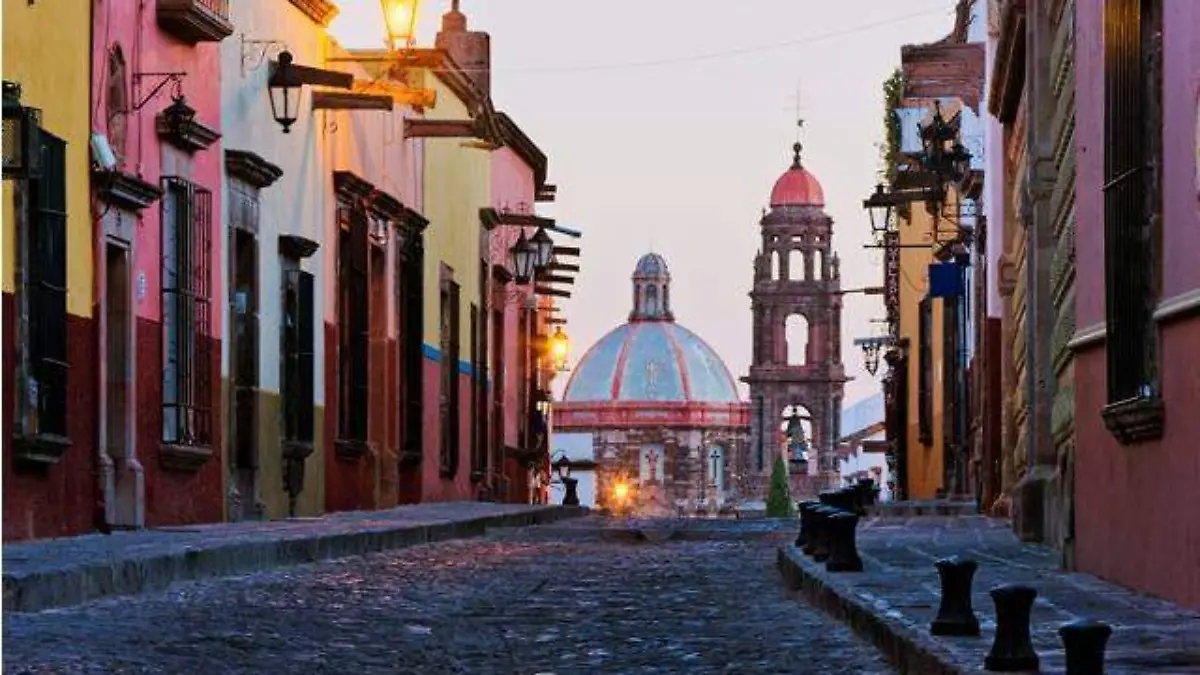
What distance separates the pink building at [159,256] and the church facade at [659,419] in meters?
118

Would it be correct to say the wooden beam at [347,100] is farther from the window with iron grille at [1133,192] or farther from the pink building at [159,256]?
the window with iron grille at [1133,192]

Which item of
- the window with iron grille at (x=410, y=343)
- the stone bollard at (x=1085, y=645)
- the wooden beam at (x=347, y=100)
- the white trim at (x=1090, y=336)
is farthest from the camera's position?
the window with iron grille at (x=410, y=343)

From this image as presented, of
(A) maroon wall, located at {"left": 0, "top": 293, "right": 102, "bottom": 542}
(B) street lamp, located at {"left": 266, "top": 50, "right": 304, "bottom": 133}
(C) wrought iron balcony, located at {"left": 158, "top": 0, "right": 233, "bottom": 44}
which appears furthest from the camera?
(B) street lamp, located at {"left": 266, "top": 50, "right": 304, "bottom": 133}

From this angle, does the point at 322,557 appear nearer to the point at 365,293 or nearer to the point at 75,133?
the point at 75,133

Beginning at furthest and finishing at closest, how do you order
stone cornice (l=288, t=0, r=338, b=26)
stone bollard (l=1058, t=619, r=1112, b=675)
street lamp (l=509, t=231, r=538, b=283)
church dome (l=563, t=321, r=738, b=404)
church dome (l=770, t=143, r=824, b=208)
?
church dome (l=563, t=321, r=738, b=404) → church dome (l=770, t=143, r=824, b=208) → street lamp (l=509, t=231, r=538, b=283) → stone cornice (l=288, t=0, r=338, b=26) → stone bollard (l=1058, t=619, r=1112, b=675)

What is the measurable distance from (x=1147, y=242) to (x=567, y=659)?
2934mm

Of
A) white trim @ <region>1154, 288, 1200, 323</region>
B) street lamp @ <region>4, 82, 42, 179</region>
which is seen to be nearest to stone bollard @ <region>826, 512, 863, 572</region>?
white trim @ <region>1154, 288, 1200, 323</region>

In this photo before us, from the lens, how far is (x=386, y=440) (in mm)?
33875

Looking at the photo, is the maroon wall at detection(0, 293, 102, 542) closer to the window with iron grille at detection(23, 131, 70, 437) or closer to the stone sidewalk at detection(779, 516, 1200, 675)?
→ the window with iron grille at detection(23, 131, 70, 437)

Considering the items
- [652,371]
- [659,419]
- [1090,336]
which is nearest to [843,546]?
[1090,336]

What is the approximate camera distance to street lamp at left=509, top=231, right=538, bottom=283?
146 ft

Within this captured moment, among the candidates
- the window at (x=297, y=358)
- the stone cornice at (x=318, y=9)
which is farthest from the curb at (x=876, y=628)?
the stone cornice at (x=318, y=9)

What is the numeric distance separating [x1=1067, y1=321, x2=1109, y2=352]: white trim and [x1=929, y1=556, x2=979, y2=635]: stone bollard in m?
3.94

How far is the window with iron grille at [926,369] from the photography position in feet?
155
